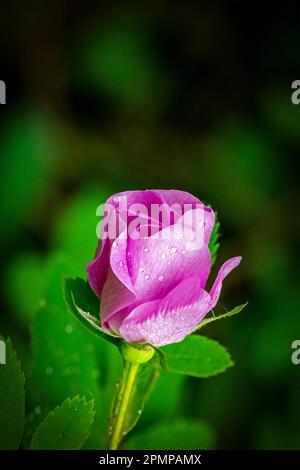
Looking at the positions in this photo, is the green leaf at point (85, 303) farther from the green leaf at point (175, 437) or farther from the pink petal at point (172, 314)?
the green leaf at point (175, 437)

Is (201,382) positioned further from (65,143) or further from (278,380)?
(65,143)

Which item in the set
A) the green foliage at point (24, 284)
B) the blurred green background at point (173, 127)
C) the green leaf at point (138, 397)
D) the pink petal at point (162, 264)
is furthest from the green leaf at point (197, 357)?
the blurred green background at point (173, 127)

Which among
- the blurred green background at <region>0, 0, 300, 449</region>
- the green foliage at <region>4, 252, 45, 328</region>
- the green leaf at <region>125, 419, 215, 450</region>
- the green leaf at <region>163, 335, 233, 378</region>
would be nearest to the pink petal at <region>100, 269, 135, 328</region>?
the green leaf at <region>163, 335, 233, 378</region>

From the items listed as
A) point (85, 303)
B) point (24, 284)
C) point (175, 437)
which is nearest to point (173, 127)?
point (24, 284)

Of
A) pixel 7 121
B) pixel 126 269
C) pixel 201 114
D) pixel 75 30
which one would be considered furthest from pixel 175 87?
pixel 126 269

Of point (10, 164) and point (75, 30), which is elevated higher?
point (75, 30)

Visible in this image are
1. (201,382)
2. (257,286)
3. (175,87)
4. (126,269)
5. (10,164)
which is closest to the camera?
(126,269)
